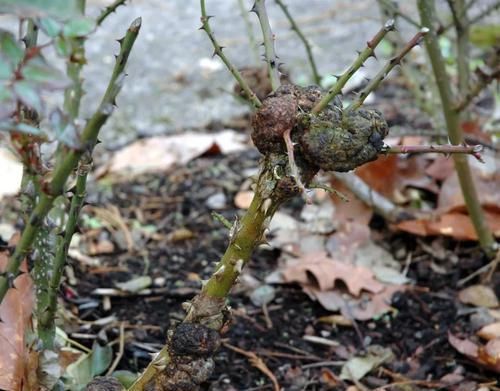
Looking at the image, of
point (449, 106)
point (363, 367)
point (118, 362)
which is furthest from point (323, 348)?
point (449, 106)

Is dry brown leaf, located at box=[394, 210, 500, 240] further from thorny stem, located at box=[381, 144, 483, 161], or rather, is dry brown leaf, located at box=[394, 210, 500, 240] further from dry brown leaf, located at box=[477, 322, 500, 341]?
thorny stem, located at box=[381, 144, 483, 161]

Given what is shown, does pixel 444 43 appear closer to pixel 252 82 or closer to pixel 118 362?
pixel 252 82

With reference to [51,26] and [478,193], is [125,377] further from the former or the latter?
[478,193]

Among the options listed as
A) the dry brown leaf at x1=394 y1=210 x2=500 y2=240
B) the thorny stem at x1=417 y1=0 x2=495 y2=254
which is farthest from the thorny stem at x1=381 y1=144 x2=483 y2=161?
the dry brown leaf at x1=394 y1=210 x2=500 y2=240

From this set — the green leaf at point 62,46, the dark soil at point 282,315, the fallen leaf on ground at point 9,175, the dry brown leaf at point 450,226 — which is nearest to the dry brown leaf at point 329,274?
the dark soil at point 282,315

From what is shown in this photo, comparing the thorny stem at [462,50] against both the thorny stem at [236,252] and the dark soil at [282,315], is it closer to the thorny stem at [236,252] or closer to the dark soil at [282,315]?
the dark soil at [282,315]

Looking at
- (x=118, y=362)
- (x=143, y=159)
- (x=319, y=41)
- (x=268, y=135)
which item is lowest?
(x=118, y=362)
